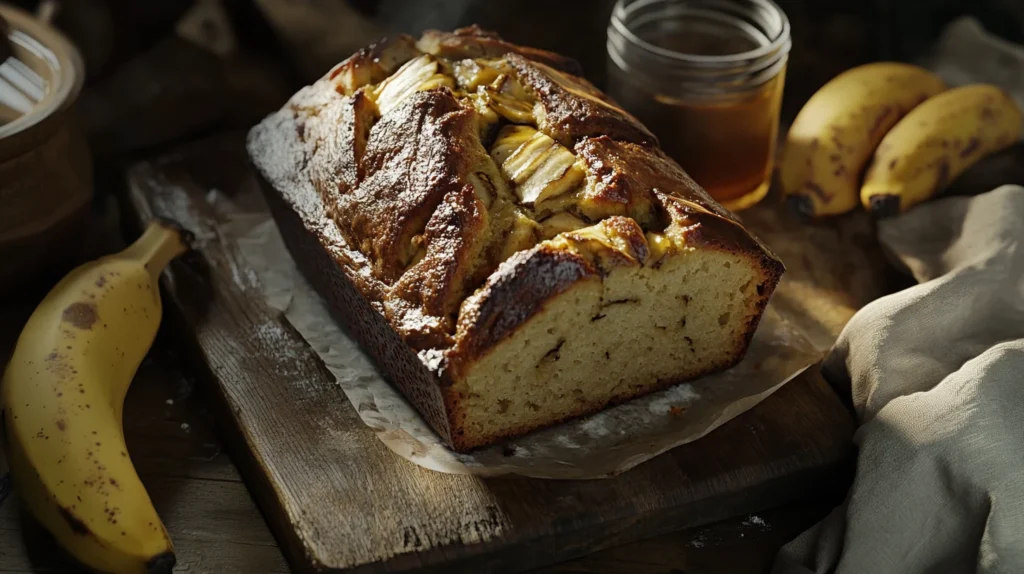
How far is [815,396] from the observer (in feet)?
7.84

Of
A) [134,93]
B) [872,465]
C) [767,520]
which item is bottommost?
[767,520]

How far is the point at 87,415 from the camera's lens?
2107mm

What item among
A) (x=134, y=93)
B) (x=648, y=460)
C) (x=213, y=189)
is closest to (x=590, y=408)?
(x=648, y=460)

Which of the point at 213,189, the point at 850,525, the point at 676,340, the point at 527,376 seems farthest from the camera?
the point at 213,189

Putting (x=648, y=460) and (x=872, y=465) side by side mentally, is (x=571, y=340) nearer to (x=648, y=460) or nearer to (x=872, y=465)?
(x=648, y=460)

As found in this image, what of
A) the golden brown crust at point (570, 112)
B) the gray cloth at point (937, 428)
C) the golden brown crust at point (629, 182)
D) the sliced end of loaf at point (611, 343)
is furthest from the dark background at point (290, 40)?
the sliced end of loaf at point (611, 343)

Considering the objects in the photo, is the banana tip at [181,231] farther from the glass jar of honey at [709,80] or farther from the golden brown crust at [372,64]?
the glass jar of honey at [709,80]

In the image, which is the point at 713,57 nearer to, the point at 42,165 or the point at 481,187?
the point at 481,187

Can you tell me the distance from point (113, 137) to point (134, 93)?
0.48ft

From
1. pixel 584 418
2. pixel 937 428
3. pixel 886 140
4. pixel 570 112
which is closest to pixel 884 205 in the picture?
pixel 886 140

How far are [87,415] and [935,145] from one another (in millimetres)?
2152

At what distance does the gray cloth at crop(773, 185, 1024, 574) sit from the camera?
6.62 ft

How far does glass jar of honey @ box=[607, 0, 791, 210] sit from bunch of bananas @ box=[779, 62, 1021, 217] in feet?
0.43

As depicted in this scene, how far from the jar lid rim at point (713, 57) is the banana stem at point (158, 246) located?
49.2 inches
